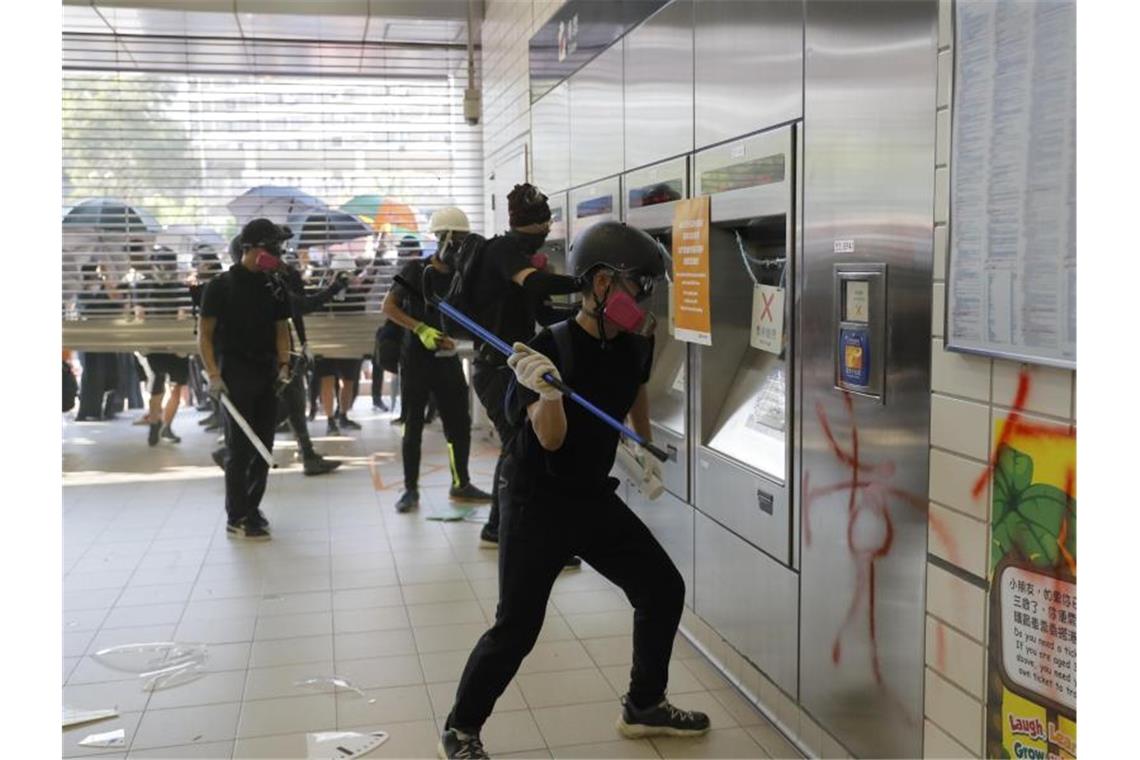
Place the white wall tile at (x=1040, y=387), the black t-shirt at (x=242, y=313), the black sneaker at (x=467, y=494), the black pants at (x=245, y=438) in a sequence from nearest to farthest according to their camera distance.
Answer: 1. the white wall tile at (x=1040, y=387)
2. the black t-shirt at (x=242, y=313)
3. the black pants at (x=245, y=438)
4. the black sneaker at (x=467, y=494)

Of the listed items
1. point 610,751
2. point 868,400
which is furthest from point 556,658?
point 868,400

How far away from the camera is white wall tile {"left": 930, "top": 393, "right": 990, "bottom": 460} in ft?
7.45

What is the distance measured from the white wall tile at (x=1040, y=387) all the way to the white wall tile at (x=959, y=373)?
0.04 meters

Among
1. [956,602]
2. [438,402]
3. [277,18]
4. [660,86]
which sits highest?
[277,18]

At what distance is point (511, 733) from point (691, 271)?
5.70 feet

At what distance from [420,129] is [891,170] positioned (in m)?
6.94

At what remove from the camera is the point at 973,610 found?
91.9 inches

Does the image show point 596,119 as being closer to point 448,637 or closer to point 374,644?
point 448,637

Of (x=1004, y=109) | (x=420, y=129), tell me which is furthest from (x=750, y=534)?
(x=420, y=129)

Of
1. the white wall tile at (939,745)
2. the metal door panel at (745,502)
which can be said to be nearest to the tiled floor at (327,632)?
the metal door panel at (745,502)

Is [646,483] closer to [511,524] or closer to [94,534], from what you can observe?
[511,524]

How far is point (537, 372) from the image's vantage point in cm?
266

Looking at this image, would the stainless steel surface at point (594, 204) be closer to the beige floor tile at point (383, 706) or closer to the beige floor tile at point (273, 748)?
the beige floor tile at point (383, 706)

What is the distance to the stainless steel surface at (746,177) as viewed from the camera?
3135 millimetres
